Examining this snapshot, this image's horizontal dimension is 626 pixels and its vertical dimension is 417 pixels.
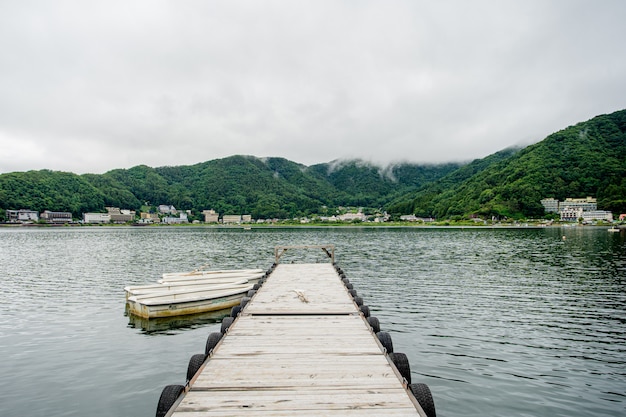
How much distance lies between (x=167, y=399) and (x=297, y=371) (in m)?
2.48

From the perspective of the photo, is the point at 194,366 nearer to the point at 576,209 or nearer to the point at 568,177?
the point at 576,209

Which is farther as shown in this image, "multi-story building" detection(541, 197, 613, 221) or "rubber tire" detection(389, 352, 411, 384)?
"multi-story building" detection(541, 197, 613, 221)

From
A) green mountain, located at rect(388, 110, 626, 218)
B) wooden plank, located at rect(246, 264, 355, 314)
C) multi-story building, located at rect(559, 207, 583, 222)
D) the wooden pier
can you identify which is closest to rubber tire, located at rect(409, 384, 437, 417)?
the wooden pier

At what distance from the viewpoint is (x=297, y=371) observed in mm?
7598

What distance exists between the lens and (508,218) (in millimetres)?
184500

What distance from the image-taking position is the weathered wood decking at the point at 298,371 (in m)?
5.96

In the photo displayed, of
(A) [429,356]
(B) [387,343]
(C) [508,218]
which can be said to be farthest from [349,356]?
(C) [508,218]

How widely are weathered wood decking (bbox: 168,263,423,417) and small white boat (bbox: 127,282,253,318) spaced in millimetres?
7675

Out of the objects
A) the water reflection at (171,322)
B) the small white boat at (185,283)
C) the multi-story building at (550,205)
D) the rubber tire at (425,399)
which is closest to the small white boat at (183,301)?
the water reflection at (171,322)

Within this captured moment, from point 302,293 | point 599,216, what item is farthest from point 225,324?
point 599,216

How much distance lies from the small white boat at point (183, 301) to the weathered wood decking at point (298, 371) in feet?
25.2

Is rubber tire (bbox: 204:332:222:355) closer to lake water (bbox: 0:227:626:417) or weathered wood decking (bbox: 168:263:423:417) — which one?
weathered wood decking (bbox: 168:263:423:417)

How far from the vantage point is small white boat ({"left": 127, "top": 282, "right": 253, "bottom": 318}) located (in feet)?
62.2

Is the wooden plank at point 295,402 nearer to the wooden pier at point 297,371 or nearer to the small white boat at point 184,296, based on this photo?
the wooden pier at point 297,371
